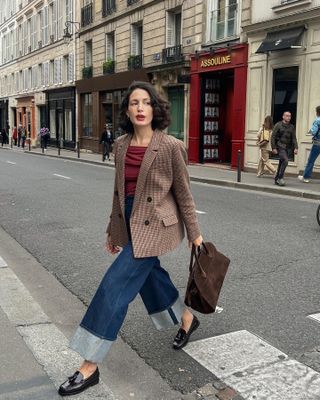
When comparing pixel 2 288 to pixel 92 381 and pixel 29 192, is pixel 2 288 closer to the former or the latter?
pixel 92 381

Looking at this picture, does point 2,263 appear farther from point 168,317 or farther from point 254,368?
point 254,368

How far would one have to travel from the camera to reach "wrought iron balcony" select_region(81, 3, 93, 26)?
96.5ft

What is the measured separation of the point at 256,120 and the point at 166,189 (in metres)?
14.2

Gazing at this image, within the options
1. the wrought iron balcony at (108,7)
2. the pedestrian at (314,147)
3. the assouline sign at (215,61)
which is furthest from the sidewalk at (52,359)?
the wrought iron balcony at (108,7)

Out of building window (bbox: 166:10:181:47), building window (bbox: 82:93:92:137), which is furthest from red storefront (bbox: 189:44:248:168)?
building window (bbox: 82:93:92:137)

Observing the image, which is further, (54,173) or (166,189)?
(54,173)

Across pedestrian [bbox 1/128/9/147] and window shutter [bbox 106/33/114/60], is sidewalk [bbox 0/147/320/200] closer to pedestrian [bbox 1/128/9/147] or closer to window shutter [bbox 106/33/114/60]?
window shutter [bbox 106/33/114/60]

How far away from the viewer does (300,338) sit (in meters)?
3.80

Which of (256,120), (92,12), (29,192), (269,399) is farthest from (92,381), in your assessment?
(92,12)

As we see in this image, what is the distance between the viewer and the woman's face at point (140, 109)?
317cm

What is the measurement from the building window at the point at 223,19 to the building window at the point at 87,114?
1257 cm

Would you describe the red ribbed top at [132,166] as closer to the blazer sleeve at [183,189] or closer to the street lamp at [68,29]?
the blazer sleeve at [183,189]

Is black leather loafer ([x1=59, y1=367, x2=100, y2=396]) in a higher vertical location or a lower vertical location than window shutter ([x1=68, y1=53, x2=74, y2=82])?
lower

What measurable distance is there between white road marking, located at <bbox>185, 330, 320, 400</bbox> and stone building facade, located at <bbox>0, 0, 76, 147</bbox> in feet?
98.0
